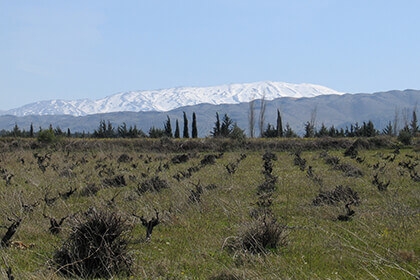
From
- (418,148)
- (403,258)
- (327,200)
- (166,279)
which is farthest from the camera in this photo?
(418,148)

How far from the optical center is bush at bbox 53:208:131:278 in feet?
18.8

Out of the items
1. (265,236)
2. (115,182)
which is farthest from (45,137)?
(265,236)

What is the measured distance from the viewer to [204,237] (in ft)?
25.4

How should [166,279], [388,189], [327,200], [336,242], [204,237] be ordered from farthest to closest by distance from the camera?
[388,189] < [327,200] < [204,237] < [336,242] < [166,279]

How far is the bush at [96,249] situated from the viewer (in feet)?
18.8

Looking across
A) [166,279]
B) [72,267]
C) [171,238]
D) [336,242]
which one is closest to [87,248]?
[72,267]

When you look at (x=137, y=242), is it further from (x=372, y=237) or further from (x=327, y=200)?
(x=327, y=200)

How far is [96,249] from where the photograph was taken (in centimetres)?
574

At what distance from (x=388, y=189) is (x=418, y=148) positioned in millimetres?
26879

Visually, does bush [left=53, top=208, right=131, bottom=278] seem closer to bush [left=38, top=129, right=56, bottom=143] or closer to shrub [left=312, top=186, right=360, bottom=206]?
shrub [left=312, top=186, right=360, bottom=206]

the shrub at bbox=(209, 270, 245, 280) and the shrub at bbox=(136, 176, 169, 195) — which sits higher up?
the shrub at bbox=(209, 270, 245, 280)

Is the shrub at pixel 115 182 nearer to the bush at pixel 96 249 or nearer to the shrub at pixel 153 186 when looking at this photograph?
the shrub at pixel 153 186

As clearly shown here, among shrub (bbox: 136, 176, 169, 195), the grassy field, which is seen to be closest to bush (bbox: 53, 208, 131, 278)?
the grassy field

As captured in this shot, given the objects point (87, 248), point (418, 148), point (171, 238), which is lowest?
point (418, 148)
